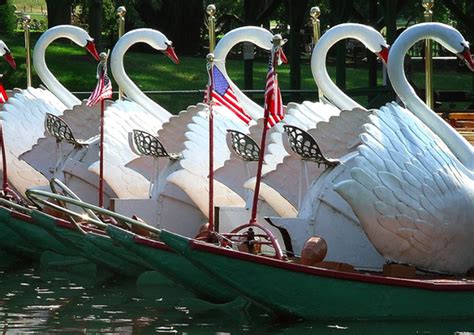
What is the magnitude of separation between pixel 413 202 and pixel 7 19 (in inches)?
1806

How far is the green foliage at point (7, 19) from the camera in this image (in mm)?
61656

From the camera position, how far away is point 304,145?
19.3 m

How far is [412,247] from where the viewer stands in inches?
730

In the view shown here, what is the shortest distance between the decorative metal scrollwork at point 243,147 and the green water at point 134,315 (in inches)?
80.6

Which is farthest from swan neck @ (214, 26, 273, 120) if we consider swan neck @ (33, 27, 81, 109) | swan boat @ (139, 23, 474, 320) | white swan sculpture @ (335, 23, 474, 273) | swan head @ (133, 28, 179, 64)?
white swan sculpture @ (335, 23, 474, 273)

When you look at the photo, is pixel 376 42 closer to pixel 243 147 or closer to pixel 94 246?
pixel 243 147

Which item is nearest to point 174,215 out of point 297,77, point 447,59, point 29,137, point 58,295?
point 58,295

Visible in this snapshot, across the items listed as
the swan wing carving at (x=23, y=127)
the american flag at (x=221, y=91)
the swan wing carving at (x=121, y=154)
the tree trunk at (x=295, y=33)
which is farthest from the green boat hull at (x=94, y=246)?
the tree trunk at (x=295, y=33)

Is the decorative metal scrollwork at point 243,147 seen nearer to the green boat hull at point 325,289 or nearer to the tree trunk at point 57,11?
the green boat hull at point 325,289

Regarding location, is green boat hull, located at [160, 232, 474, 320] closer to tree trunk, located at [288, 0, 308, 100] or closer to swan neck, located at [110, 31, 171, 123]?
swan neck, located at [110, 31, 171, 123]

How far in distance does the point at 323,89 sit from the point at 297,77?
1281 centimetres

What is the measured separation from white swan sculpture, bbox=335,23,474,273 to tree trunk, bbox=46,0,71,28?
3136cm

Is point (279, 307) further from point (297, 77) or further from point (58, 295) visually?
point (297, 77)

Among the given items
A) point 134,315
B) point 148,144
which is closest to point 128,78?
point 148,144
